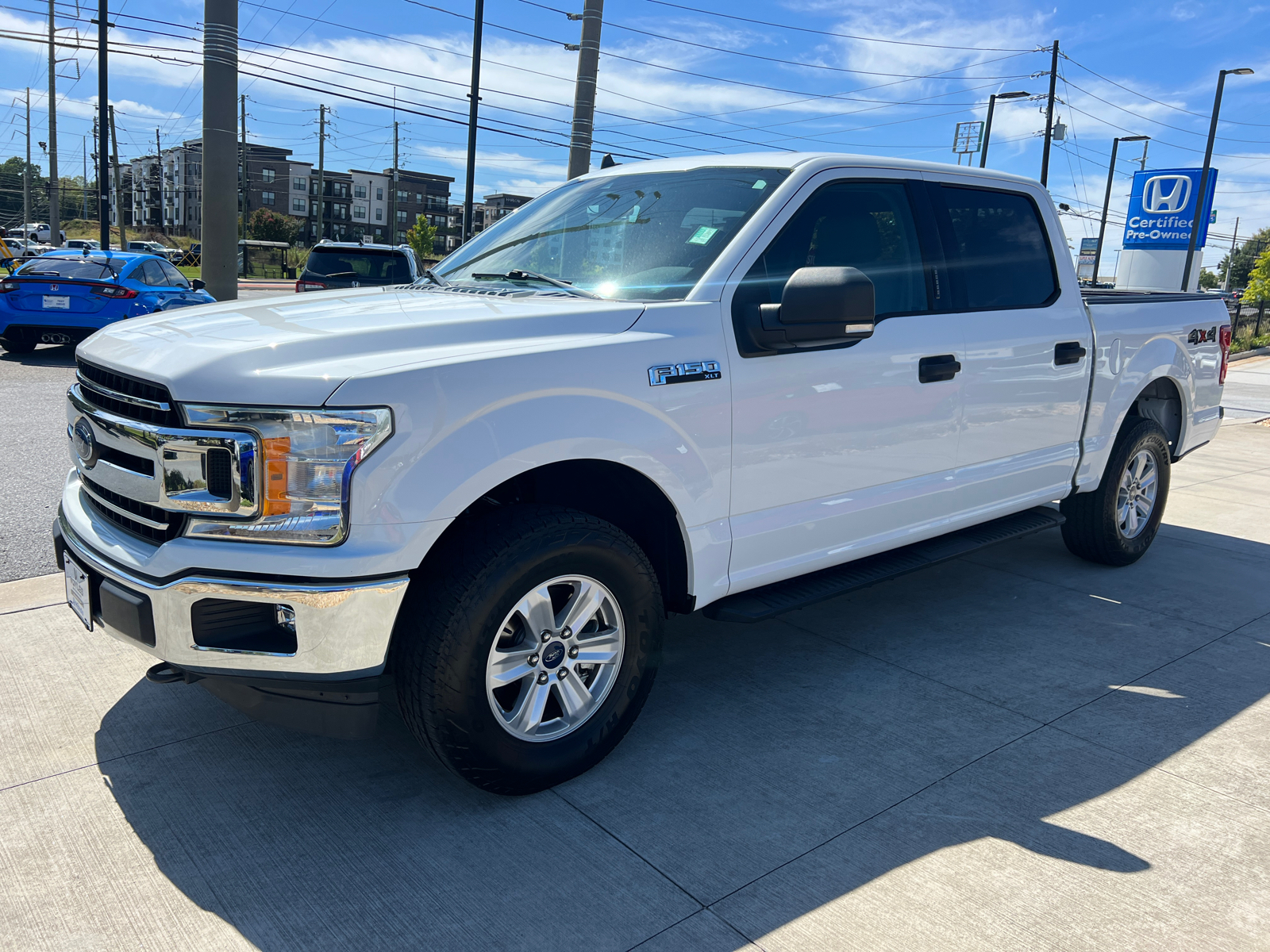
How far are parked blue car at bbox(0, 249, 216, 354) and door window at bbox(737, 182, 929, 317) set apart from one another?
1057 cm

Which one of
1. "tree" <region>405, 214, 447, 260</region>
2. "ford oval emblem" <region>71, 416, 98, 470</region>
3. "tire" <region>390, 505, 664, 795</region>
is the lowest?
"tire" <region>390, 505, 664, 795</region>

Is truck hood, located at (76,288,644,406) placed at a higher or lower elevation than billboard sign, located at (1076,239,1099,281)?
lower

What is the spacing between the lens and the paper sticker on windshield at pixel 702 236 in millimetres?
3449

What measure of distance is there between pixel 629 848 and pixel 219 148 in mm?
16326

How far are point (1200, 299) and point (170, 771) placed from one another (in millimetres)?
5901

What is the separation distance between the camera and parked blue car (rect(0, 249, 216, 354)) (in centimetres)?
1245

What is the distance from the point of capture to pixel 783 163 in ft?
12.2

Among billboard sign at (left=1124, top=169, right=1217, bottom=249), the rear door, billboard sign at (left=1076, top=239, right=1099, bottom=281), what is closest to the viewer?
the rear door

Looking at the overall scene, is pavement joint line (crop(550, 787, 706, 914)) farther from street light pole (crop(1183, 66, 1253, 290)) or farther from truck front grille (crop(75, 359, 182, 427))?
street light pole (crop(1183, 66, 1253, 290))

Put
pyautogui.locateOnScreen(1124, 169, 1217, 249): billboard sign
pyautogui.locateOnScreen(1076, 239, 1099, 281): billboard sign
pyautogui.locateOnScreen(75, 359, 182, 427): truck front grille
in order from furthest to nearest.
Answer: pyautogui.locateOnScreen(1076, 239, 1099, 281): billboard sign, pyautogui.locateOnScreen(1124, 169, 1217, 249): billboard sign, pyautogui.locateOnScreen(75, 359, 182, 427): truck front grille

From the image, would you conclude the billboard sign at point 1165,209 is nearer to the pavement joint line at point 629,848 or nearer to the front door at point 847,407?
the front door at point 847,407

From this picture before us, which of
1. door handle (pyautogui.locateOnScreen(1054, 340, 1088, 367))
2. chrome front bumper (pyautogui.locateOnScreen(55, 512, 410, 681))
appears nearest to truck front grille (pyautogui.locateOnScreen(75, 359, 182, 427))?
chrome front bumper (pyautogui.locateOnScreen(55, 512, 410, 681))

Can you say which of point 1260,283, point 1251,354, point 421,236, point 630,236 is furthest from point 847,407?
point 421,236

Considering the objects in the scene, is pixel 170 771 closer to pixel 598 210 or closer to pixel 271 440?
pixel 271 440
